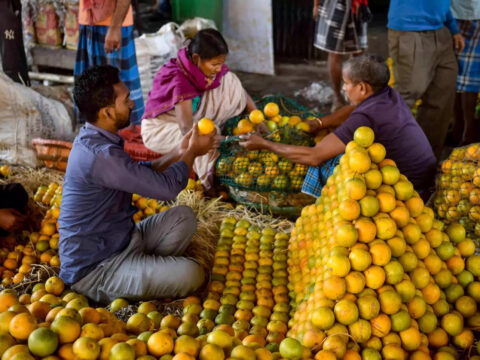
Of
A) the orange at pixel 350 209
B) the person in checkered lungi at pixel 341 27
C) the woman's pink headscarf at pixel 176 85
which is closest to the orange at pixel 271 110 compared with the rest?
the woman's pink headscarf at pixel 176 85

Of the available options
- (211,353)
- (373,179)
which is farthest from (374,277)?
(211,353)

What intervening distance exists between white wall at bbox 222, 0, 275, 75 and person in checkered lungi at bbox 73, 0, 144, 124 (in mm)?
3256

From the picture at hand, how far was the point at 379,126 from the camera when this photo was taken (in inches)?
114

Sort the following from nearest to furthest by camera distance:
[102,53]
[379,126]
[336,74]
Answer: [379,126] → [102,53] → [336,74]

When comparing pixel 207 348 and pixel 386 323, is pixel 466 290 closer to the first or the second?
pixel 386 323

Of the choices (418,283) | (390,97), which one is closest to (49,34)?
(390,97)

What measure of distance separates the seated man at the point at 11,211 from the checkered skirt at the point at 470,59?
14.2 feet

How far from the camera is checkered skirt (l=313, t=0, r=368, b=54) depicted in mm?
5473

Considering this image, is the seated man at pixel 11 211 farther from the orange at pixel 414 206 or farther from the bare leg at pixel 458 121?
the bare leg at pixel 458 121

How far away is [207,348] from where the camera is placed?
58.7 inches

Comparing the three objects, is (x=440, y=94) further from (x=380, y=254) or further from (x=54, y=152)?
(x=54, y=152)

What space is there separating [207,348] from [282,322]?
2.73ft

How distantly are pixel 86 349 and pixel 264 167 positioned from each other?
235 centimetres

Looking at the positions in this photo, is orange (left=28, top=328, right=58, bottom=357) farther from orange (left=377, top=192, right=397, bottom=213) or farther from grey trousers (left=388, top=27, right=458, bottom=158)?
grey trousers (left=388, top=27, right=458, bottom=158)
